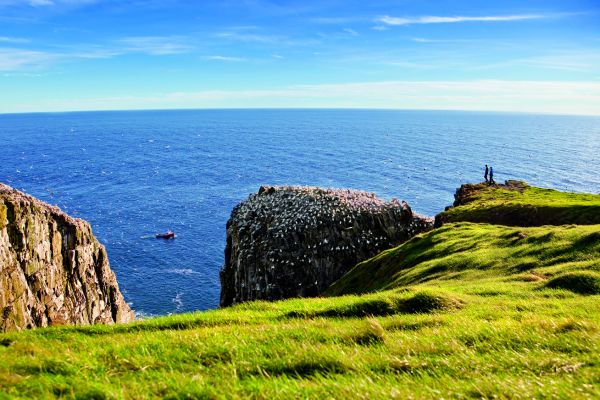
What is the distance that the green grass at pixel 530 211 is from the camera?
49438 mm

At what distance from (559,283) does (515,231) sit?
17168mm

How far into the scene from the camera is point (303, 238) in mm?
63781

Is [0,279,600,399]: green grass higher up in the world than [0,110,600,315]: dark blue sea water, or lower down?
higher up

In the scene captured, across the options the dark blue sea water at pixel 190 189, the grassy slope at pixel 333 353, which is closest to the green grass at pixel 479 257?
the grassy slope at pixel 333 353

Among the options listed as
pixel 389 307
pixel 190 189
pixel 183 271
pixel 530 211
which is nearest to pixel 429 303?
pixel 389 307

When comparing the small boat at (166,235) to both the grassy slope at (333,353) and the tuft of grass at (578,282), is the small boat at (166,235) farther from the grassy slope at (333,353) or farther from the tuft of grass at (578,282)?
the tuft of grass at (578,282)

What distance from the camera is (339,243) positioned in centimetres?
6431

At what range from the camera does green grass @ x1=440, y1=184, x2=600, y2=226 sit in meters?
49.4

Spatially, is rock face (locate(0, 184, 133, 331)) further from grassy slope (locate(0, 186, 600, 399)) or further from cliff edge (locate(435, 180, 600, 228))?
cliff edge (locate(435, 180, 600, 228))

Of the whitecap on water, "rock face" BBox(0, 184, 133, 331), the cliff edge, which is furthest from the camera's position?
the whitecap on water

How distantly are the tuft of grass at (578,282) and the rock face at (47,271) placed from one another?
133 ft

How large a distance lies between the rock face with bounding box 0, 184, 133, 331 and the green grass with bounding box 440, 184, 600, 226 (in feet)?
156

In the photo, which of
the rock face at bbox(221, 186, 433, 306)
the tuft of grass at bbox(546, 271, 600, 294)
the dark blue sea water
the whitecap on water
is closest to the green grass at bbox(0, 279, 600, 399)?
the tuft of grass at bbox(546, 271, 600, 294)

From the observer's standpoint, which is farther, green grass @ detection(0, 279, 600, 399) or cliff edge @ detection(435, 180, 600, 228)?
cliff edge @ detection(435, 180, 600, 228)
